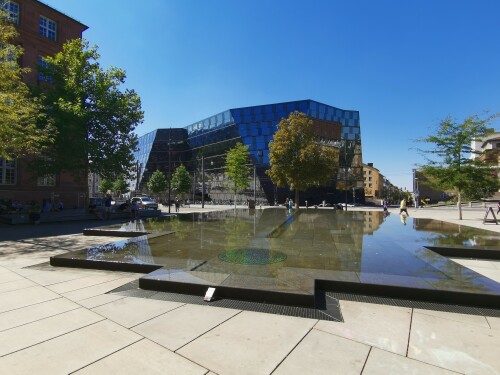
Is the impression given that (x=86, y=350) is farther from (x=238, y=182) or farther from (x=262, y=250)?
(x=238, y=182)

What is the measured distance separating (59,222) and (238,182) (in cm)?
2869

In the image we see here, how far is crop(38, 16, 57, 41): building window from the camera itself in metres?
33.7

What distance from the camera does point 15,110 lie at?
14.0 meters

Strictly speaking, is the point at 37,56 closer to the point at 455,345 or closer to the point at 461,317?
the point at 461,317

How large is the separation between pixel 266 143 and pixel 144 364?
56.9 meters

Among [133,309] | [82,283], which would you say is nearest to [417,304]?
[133,309]

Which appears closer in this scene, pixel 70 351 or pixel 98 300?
pixel 70 351

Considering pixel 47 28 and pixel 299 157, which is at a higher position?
pixel 47 28

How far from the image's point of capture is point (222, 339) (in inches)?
148

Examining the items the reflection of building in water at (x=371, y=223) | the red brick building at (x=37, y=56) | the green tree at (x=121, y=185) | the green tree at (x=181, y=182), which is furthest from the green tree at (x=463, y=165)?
the green tree at (x=121, y=185)

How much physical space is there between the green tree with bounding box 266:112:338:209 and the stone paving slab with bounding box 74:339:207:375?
88.3ft

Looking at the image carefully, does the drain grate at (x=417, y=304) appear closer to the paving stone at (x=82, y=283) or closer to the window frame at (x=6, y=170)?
the paving stone at (x=82, y=283)

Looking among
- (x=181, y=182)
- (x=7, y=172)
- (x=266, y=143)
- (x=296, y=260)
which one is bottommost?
(x=296, y=260)

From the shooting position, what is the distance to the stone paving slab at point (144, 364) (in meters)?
3.06
